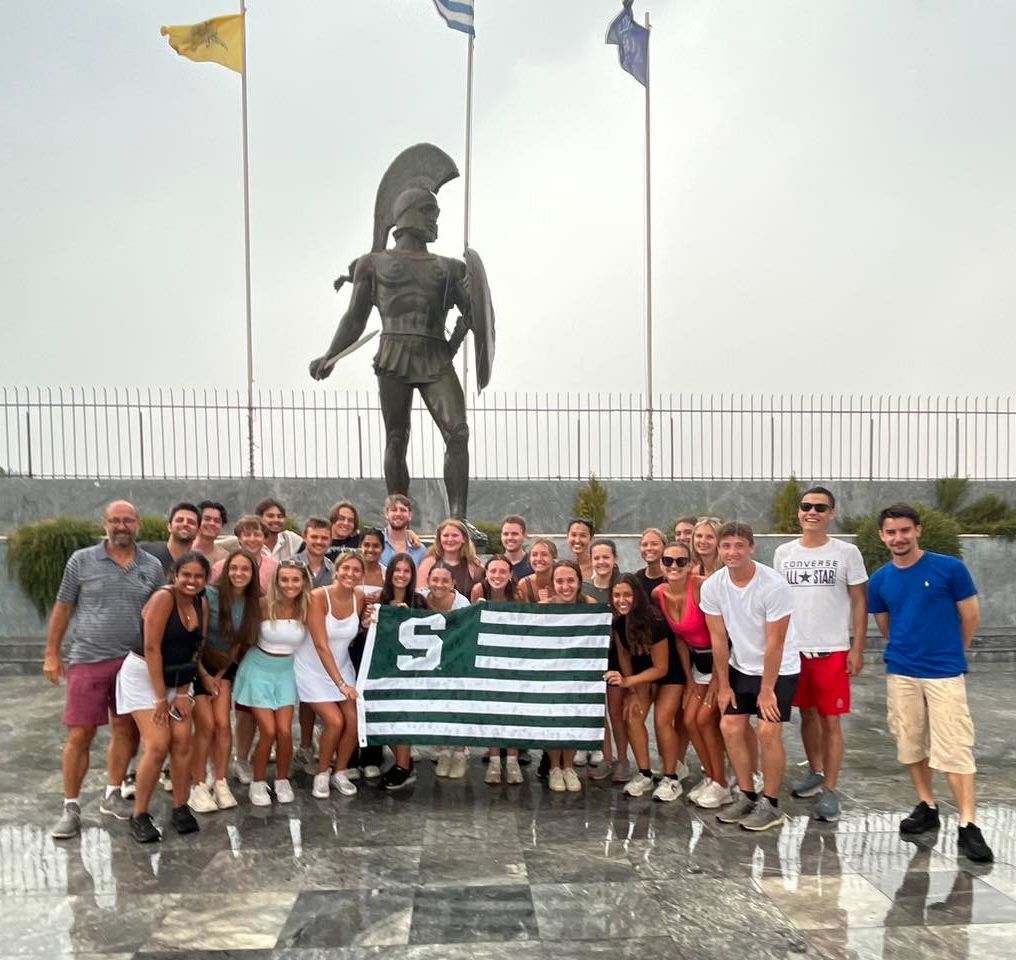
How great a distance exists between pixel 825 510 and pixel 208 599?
3.41 metres

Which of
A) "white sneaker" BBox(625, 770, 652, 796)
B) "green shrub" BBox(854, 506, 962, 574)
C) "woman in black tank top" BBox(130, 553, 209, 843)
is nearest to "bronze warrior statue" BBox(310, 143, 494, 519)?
"white sneaker" BBox(625, 770, 652, 796)

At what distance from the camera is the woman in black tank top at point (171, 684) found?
4117 mm

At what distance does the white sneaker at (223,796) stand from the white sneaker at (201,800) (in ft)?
0.08

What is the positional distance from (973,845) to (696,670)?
4.99 feet

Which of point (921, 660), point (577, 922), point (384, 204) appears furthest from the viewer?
point (384, 204)

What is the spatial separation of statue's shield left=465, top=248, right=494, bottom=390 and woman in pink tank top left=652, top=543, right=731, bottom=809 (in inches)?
159

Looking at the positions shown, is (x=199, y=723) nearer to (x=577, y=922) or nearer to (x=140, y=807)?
(x=140, y=807)

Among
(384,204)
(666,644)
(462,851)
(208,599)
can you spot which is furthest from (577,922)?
(384,204)

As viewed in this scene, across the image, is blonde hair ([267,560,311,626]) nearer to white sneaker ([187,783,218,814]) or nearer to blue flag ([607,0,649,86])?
white sneaker ([187,783,218,814])

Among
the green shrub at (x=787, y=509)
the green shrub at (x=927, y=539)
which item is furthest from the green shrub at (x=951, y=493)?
the green shrub at (x=927, y=539)

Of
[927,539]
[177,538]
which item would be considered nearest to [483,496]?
[927,539]

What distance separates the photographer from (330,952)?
9.78ft

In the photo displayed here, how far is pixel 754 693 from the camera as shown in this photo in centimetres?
434

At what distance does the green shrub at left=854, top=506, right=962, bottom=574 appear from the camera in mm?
10820
